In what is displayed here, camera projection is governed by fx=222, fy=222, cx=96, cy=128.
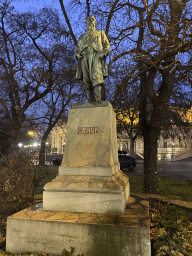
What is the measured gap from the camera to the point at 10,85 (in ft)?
56.7

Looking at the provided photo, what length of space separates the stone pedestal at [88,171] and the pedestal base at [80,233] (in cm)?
19

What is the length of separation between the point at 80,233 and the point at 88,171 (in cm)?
123

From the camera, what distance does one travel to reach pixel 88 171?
4273 mm

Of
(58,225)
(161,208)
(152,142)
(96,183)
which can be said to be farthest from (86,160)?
(152,142)

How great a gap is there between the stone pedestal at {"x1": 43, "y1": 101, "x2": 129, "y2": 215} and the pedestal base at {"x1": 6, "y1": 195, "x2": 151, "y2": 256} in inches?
7.5

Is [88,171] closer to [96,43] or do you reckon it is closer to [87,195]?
[87,195]

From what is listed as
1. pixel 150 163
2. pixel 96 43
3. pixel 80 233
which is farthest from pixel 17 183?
pixel 150 163

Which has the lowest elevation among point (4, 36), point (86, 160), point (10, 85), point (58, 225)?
point (58, 225)

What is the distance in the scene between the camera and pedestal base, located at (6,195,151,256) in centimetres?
315

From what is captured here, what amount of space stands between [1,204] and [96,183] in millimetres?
2861

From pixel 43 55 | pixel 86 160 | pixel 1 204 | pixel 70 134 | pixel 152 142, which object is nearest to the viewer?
pixel 86 160

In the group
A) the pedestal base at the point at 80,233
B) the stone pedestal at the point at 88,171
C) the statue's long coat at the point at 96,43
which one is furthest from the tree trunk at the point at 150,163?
the pedestal base at the point at 80,233

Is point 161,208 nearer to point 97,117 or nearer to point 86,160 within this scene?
point 86,160

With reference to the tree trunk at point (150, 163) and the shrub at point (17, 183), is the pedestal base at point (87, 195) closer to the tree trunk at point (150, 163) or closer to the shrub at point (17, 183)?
the shrub at point (17, 183)
